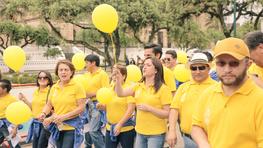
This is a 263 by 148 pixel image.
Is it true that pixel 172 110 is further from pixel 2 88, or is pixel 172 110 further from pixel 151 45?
pixel 2 88

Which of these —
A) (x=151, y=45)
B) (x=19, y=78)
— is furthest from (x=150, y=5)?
(x=151, y=45)

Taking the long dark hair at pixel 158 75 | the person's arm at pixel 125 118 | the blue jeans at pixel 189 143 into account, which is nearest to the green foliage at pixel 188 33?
the person's arm at pixel 125 118

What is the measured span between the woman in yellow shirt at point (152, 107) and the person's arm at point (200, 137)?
1.87 m

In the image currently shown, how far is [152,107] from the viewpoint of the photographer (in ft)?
15.5

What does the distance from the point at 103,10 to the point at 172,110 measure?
1.34 metres

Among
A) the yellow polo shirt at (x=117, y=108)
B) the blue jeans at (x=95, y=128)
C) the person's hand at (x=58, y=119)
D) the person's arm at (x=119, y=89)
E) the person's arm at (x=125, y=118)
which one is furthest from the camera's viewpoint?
the blue jeans at (x=95, y=128)

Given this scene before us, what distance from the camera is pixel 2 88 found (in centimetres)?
645

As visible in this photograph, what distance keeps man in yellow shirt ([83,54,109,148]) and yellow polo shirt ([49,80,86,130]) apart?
56.2 inches

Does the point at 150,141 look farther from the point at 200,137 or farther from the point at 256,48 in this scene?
the point at 200,137

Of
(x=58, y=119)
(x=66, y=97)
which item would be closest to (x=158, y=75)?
(x=66, y=97)

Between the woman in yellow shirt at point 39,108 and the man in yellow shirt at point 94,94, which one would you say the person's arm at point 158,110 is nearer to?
the woman in yellow shirt at point 39,108

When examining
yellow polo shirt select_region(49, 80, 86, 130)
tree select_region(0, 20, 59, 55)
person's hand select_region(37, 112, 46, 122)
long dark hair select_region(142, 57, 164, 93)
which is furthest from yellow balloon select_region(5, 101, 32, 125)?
tree select_region(0, 20, 59, 55)

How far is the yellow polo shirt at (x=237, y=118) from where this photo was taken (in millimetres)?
2445

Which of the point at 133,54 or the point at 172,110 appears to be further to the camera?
the point at 133,54
